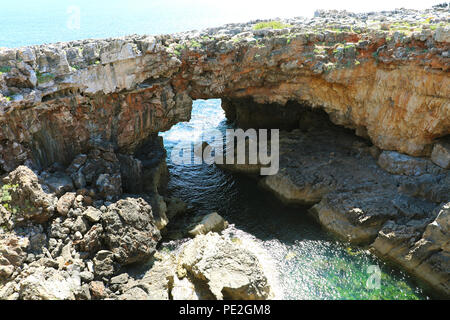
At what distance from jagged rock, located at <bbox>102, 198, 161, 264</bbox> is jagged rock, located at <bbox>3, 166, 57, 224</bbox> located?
2.97 m

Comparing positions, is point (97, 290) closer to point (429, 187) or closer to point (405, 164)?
point (429, 187)

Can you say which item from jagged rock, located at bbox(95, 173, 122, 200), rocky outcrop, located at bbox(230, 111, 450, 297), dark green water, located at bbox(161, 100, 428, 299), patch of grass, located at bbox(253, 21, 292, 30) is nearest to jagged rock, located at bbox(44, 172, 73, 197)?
jagged rock, located at bbox(95, 173, 122, 200)

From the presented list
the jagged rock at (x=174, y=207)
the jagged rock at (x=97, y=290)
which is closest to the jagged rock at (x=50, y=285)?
the jagged rock at (x=97, y=290)

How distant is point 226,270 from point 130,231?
5699 millimetres

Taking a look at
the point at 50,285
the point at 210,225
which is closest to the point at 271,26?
the point at 210,225

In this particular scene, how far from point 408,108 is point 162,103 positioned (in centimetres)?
1638

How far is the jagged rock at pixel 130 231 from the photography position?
16.9m

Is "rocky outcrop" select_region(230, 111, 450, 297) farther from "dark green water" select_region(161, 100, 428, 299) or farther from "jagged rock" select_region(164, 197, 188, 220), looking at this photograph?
"jagged rock" select_region(164, 197, 188, 220)

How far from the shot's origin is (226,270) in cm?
1617

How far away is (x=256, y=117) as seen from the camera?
30922 millimetres

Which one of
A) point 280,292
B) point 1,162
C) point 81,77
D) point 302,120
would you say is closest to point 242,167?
point 302,120

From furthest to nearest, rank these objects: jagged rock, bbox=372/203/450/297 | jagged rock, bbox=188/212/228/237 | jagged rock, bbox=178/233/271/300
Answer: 1. jagged rock, bbox=188/212/228/237
2. jagged rock, bbox=372/203/450/297
3. jagged rock, bbox=178/233/271/300

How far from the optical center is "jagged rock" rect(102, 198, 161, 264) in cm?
1692

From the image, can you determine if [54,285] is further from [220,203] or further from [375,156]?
[375,156]
